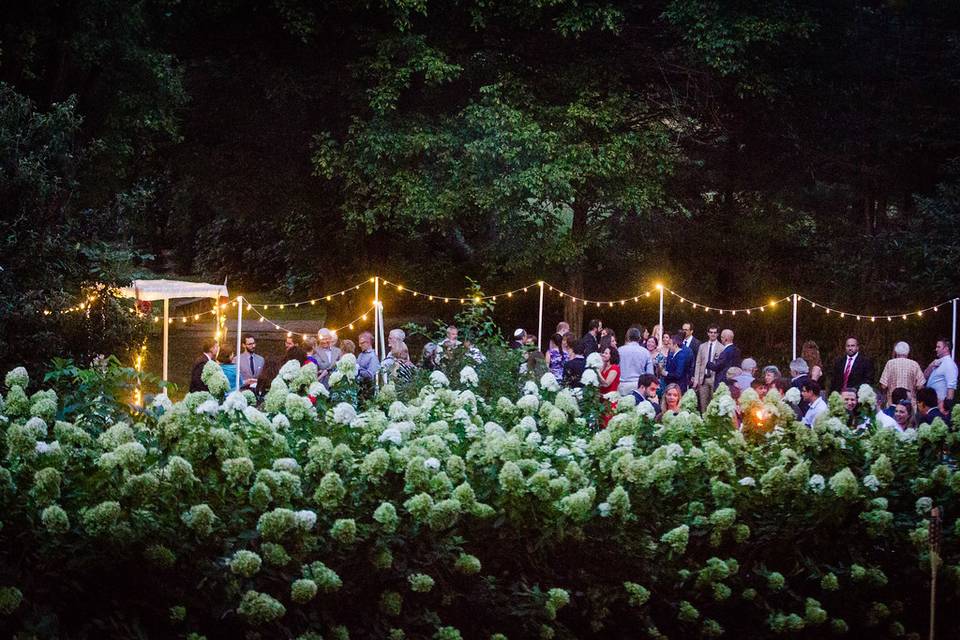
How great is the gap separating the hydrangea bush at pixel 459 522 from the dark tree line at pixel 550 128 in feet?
30.9

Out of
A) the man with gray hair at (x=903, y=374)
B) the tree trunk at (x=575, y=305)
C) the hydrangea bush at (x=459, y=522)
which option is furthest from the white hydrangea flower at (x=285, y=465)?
the tree trunk at (x=575, y=305)

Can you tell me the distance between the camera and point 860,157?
2367 centimetres

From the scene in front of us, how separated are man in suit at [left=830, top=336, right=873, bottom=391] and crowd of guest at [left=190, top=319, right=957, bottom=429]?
0.01m

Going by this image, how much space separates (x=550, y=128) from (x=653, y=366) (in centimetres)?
553

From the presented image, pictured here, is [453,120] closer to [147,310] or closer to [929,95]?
[147,310]

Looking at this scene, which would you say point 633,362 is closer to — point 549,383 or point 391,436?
point 549,383

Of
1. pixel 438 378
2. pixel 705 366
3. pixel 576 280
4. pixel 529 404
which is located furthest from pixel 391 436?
pixel 576 280

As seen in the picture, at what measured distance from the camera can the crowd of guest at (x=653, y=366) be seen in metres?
10.0

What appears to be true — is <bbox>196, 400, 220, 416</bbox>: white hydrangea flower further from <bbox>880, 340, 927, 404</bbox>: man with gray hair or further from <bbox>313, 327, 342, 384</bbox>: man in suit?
<bbox>880, 340, 927, 404</bbox>: man with gray hair

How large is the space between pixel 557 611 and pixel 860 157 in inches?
815

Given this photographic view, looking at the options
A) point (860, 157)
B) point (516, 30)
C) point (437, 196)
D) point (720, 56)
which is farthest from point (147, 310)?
point (860, 157)

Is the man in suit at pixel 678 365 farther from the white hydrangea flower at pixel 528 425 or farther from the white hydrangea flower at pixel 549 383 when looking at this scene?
the white hydrangea flower at pixel 528 425

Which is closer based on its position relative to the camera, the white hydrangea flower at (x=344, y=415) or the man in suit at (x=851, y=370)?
the white hydrangea flower at (x=344, y=415)

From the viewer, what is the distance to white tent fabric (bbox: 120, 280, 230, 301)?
13.7 m
